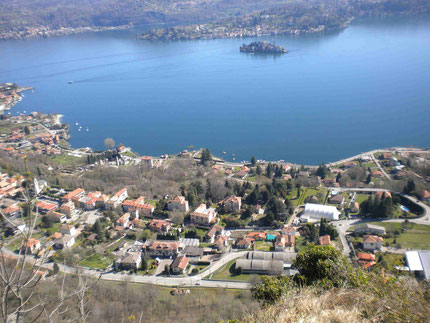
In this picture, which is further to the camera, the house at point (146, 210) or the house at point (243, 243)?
the house at point (146, 210)

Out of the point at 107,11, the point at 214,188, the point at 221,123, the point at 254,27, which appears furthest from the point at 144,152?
the point at 107,11

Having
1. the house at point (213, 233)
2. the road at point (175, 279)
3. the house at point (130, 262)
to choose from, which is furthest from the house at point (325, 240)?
the house at point (130, 262)

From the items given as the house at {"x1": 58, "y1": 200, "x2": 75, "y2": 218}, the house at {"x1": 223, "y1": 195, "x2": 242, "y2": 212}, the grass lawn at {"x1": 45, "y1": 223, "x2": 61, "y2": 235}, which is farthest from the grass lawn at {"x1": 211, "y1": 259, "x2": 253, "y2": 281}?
the house at {"x1": 58, "y1": 200, "x2": 75, "y2": 218}

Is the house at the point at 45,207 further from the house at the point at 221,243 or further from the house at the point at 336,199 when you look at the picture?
the house at the point at 336,199

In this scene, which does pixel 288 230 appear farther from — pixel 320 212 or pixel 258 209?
pixel 258 209

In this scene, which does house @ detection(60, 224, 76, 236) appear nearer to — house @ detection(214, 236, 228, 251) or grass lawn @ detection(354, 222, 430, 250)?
house @ detection(214, 236, 228, 251)

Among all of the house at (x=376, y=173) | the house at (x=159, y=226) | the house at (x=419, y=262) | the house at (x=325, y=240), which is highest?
the house at (x=419, y=262)
